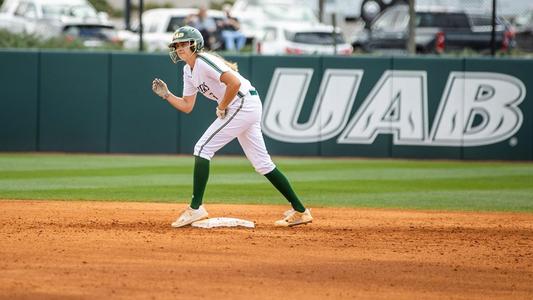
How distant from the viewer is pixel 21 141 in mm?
19797

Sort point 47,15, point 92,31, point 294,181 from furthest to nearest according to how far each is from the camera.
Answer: point 47,15 < point 92,31 < point 294,181

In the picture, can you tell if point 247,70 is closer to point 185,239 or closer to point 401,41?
point 401,41

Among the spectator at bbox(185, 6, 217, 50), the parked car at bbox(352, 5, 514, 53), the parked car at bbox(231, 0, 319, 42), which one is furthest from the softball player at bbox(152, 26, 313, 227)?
the parked car at bbox(231, 0, 319, 42)

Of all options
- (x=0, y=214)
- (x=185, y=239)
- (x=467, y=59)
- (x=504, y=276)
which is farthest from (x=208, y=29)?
(x=504, y=276)

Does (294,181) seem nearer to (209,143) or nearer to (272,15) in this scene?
(209,143)

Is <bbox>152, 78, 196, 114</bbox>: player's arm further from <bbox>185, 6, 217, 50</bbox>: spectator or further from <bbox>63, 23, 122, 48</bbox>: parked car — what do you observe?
<bbox>63, 23, 122, 48</bbox>: parked car

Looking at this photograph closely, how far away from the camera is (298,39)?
1125 inches

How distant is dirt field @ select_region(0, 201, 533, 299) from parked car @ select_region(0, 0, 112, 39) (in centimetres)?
1906

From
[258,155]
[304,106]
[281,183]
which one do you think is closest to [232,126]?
[258,155]

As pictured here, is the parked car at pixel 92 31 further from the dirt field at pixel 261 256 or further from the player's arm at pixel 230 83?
the player's arm at pixel 230 83

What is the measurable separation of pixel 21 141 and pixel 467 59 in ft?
26.5

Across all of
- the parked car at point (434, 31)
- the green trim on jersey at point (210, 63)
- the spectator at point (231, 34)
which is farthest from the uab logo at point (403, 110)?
the green trim on jersey at point (210, 63)

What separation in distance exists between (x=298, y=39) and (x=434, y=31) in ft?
12.4

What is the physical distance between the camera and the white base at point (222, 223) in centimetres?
1029
